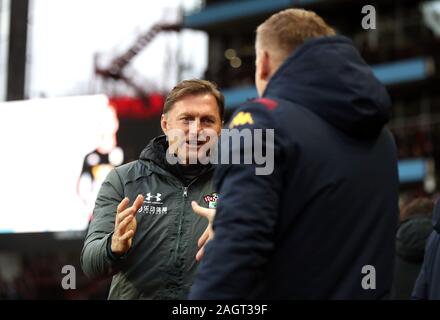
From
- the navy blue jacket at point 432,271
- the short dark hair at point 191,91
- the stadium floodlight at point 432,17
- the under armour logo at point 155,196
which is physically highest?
the stadium floodlight at point 432,17

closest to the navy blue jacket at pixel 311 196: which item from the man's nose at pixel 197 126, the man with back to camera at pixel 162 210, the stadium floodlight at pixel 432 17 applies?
the man with back to camera at pixel 162 210

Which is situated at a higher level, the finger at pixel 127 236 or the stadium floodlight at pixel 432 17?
the stadium floodlight at pixel 432 17

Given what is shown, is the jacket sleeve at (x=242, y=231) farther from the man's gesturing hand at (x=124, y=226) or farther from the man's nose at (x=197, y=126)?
the man's nose at (x=197, y=126)

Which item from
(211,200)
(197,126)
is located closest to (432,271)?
(211,200)

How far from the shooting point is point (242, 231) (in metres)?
2.85

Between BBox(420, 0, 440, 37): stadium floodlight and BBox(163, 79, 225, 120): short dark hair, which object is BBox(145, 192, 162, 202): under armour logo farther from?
BBox(420, 0, 440, 37): stadium floodlight

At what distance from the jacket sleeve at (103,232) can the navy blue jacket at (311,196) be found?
1044 mm

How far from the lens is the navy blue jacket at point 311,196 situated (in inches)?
113

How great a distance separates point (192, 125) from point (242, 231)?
1.58m

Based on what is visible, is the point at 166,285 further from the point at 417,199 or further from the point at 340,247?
the point at 417,199

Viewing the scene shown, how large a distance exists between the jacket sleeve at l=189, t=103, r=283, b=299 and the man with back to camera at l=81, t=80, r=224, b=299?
0.91 m

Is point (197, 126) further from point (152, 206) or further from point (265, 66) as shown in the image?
point (265, 66)

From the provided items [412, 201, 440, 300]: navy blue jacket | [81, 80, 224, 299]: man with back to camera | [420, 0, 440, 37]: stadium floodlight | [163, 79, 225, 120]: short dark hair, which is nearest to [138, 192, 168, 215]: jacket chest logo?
[81, 80, 224, 299]: man with back to camera

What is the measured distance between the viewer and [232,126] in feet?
10.1
